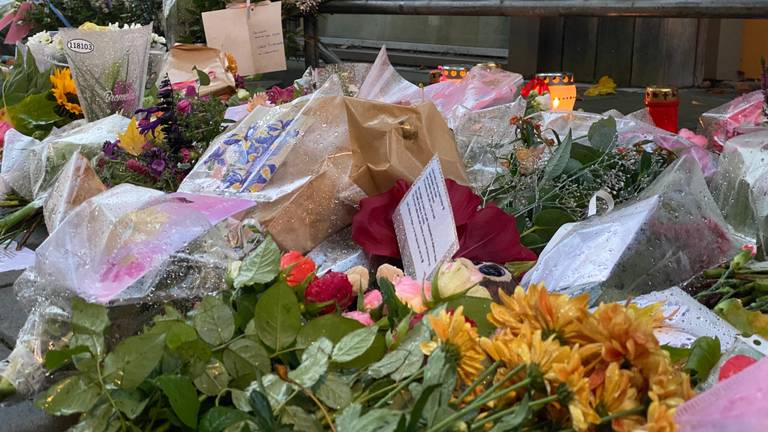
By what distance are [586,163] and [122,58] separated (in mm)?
1490

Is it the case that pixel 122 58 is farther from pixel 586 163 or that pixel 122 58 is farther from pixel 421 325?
pixel 421 325

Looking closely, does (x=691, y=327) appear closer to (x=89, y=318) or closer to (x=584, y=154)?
(x=89, y=318)

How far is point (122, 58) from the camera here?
104 inches

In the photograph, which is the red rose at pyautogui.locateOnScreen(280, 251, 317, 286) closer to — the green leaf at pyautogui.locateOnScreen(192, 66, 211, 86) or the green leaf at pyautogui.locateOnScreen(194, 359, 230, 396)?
the green leaf at pyautogui.locateOnScreen(194, 359, 230, 396)

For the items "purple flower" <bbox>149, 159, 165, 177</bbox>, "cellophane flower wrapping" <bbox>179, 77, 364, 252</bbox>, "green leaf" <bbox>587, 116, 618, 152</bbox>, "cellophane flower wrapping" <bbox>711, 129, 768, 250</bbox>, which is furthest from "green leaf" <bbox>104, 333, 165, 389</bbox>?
"green leaf" <bbox>587, 116, 618, 152</bbox>

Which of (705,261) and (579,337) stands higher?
(579,337)

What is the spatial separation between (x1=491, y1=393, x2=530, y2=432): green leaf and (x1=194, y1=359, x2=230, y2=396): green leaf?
1.03 feet

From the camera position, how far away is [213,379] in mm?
917

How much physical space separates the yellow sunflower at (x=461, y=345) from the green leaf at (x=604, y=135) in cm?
114

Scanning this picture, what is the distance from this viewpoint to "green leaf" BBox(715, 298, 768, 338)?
1108 mm

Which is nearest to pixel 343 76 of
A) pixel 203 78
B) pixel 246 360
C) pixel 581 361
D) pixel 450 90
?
pixel 450 90

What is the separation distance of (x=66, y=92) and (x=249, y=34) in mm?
704

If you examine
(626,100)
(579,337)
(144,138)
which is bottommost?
(626,100)

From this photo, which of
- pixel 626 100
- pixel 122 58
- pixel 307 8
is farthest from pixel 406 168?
pixel 626 100
